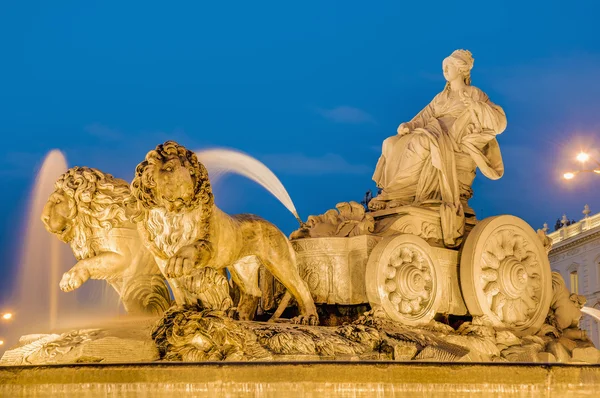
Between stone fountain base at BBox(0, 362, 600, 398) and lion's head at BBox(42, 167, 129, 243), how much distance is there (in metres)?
3.41

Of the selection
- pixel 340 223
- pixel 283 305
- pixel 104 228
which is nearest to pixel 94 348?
pixel 104 228

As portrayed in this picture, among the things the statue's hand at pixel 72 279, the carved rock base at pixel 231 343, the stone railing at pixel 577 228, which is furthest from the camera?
the stone railing at pixel 577 228

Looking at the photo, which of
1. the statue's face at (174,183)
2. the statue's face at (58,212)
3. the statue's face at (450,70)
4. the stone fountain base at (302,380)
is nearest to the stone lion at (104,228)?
the statue's face at (58,212)

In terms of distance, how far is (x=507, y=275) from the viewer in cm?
1262

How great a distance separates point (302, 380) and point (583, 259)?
164 ft

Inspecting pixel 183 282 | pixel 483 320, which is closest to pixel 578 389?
pixel 183 282

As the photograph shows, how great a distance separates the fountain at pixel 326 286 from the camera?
283 inches

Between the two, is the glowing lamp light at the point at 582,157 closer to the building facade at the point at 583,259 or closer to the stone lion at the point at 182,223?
the stone lion at the point at 182,223

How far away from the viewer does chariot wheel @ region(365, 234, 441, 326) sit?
11.1m

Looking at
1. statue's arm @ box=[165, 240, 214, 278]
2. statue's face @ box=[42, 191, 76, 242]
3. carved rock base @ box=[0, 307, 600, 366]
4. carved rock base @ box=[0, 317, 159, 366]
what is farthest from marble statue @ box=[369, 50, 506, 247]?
carved rock base @ box=[0, 317, 159, 366]

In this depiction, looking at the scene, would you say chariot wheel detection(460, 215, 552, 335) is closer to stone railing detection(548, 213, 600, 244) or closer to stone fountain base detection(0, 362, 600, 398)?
stone fountain base detection(0, 362, 600, 398)

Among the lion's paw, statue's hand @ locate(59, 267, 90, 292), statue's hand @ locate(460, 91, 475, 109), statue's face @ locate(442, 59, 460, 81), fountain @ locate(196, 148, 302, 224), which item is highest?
statue's face @ locate(442, 59, 460, 81)

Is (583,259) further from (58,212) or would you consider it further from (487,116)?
(58,212)

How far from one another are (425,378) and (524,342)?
543 centimetres
